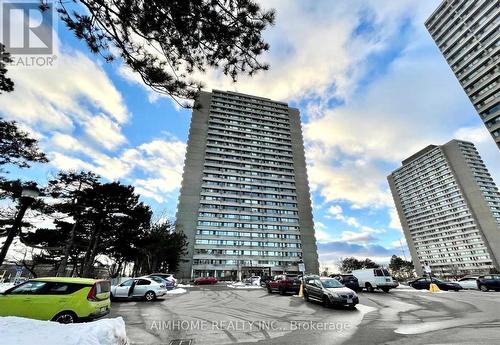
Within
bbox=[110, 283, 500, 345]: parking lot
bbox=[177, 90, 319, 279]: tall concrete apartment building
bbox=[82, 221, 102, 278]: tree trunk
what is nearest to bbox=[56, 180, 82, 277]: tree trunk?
bbox=[82, 221, 102, 278]: tree trunk

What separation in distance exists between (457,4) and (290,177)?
2620 inches

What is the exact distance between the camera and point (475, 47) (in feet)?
186

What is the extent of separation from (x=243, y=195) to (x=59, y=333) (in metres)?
75.2

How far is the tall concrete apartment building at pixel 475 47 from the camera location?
51.0 m

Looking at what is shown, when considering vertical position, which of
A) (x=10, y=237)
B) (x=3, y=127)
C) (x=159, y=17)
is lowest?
(x=10, y=237)

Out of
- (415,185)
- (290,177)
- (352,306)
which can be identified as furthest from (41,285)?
(415,185)

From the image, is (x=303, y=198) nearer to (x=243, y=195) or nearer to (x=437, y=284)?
(x=243, y=195)

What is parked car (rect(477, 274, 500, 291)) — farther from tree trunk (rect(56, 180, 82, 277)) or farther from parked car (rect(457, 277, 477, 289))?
tree trunk (rect(56, 180, 82, 277))

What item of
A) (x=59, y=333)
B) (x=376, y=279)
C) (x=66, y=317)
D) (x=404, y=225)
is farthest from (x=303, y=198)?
(x=404, y=225)

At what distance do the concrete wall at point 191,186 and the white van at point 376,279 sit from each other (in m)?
49.2

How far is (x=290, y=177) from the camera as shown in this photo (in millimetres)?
87812

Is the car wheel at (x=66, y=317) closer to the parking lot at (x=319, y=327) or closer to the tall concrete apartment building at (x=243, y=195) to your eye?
the parking lot at (x=319, y=327)

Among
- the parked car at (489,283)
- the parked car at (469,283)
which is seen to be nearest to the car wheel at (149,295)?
the parked car at (489,283)

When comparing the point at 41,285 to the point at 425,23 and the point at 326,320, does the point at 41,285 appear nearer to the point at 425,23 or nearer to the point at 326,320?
the point at 326,320
